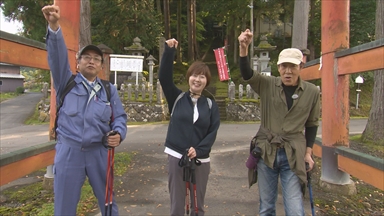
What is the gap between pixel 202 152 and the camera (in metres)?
2.58

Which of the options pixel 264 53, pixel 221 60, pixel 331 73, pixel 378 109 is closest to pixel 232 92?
pixel 221 60

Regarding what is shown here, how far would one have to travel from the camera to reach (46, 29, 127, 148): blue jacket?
2.33 m

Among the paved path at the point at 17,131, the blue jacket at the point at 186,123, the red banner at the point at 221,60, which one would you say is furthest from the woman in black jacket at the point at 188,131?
the red banner at the point at 221,60

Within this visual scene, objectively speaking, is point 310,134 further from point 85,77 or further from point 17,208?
point 17,208

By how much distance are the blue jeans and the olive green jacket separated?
0.21 feet

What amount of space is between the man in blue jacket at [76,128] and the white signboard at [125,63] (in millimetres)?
11795

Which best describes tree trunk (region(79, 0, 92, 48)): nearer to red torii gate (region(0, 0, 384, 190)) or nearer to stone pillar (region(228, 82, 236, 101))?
red torii gate (region(0, 0, 384, 190))

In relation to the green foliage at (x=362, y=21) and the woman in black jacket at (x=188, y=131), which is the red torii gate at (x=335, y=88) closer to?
the woman in black jacket at (x=188, y=131)

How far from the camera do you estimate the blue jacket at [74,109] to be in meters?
2.33

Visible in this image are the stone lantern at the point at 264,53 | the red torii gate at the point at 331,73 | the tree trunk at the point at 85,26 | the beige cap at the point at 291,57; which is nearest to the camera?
the beige cap at the point at 291,57

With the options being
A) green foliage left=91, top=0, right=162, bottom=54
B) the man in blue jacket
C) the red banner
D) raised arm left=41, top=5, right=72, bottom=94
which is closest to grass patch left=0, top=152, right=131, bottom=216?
the man in blue jacket

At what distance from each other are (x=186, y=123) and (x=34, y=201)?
2805 millimetres

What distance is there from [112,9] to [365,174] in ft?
58.1

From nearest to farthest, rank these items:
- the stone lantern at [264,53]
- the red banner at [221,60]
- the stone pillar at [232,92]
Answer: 1. the stone pillar at [232,92]
2. the red banner at [221,60]
3. the stone lantern at [264,53]
